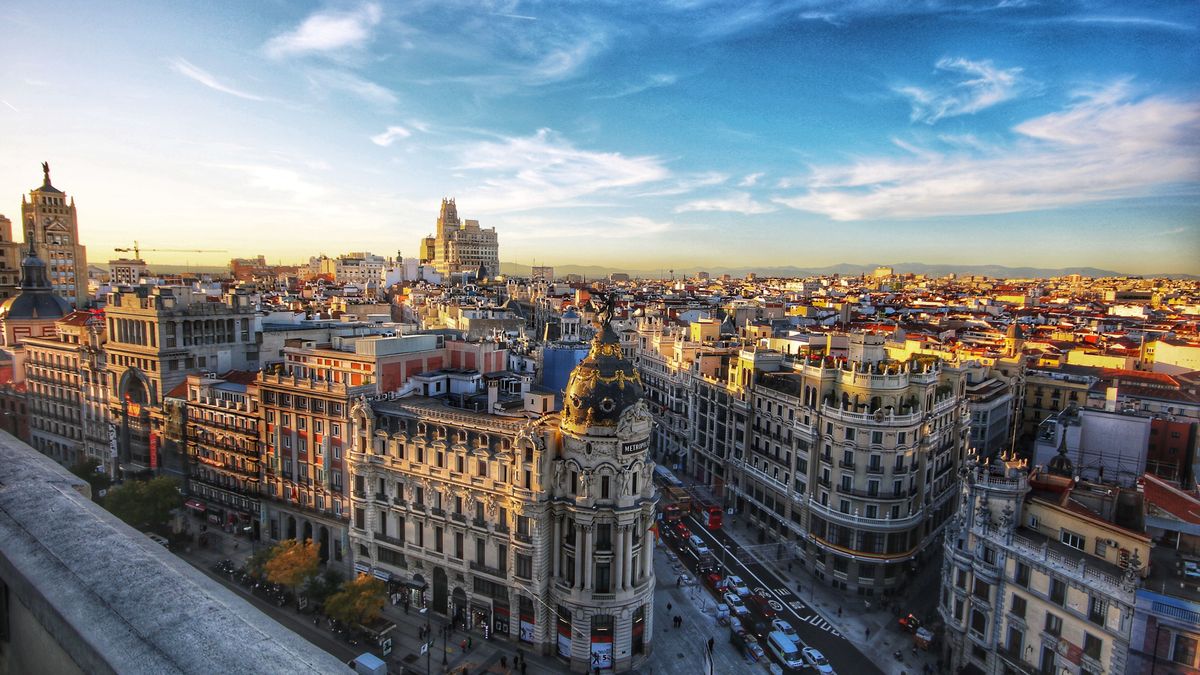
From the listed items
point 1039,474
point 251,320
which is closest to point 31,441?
point 251,320

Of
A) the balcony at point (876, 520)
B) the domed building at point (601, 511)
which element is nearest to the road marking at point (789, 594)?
the balcony at point (876, 520)

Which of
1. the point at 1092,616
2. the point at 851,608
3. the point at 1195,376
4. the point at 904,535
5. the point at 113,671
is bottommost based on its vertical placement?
the point at 851,608

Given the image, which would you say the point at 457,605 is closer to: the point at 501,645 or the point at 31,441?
the point at 501,645

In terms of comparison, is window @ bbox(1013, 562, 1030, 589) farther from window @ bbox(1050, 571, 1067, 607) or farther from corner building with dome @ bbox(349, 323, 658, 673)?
corner building with dome @ bbox(349, 323, 658, 673)

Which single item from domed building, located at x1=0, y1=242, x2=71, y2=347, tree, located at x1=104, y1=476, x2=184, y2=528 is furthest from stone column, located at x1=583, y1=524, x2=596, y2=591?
domed building, located at x1=0, y1=242, x2=71, y2=347

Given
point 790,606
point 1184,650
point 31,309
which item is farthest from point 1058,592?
point 31,309
